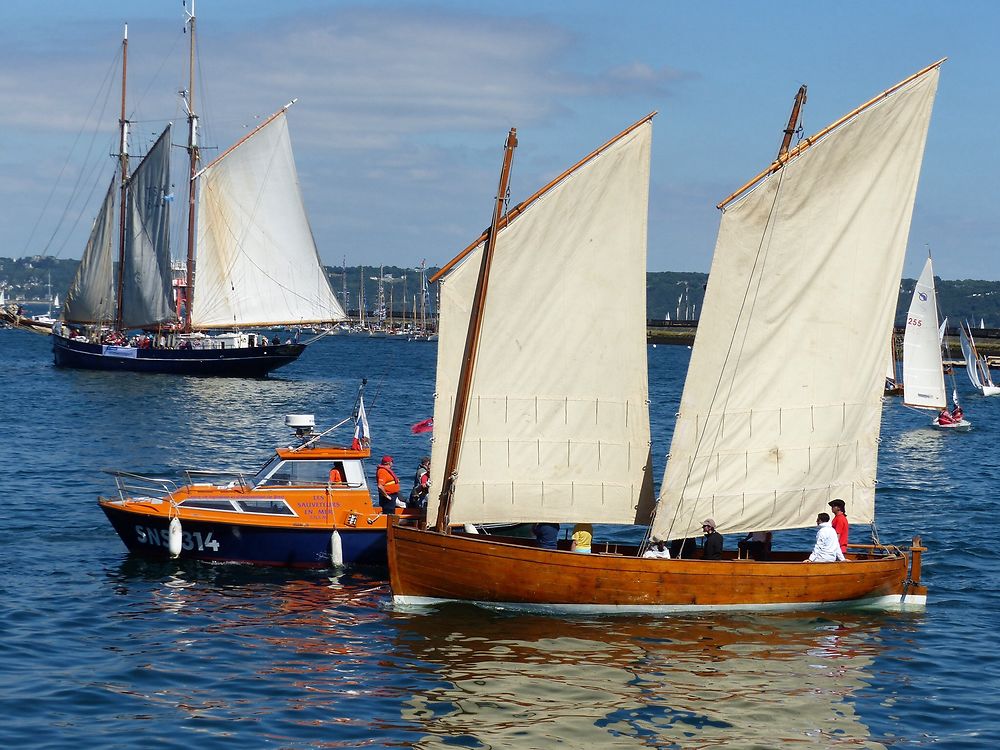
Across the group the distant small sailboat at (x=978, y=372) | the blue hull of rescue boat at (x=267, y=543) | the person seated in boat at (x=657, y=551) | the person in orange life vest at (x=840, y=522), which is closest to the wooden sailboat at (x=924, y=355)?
the distant small sailboat at (x=978, y=372)

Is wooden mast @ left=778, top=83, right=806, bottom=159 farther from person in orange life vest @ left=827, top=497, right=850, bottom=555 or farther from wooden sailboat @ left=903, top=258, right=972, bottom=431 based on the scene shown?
wooden sailboat @ left=903, top=258, right=972, bottom=431

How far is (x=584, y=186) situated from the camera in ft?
87.2

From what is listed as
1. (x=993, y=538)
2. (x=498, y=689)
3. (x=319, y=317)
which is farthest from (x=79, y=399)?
(x=498, y=689)

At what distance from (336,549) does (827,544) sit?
11.2 metres

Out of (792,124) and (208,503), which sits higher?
(792,124)

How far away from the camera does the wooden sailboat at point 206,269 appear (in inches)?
3666

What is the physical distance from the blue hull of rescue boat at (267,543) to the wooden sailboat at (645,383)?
3119mm

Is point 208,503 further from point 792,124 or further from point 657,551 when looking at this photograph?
point 792,124

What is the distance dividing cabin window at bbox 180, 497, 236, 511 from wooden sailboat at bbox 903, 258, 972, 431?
62.3 m

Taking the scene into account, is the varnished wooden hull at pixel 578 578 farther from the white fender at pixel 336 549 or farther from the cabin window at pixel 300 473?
the cabin window at pixel 300 473

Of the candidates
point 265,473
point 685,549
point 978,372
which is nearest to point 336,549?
point 265,473

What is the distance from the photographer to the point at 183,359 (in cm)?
10138

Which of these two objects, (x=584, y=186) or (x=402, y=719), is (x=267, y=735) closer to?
(x=402, y=719)

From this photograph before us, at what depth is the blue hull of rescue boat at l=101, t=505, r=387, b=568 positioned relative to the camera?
30578 mm
